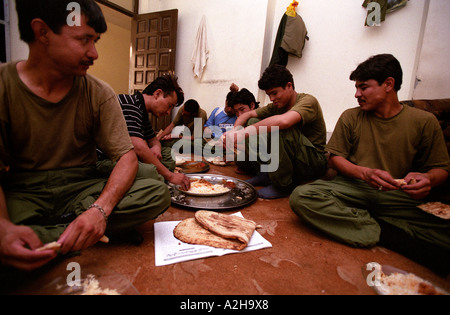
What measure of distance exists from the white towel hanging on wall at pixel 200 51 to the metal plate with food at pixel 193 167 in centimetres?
292

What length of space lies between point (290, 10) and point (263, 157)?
3.06m

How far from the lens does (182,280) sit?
1103 millimetres

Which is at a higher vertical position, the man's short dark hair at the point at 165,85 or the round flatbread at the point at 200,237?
the man's short dark hair at the point at 165,85

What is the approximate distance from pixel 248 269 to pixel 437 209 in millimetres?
1233

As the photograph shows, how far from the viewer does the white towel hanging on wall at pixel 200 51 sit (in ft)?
16.9

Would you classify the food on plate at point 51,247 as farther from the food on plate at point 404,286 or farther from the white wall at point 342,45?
the white wall at point 342,45

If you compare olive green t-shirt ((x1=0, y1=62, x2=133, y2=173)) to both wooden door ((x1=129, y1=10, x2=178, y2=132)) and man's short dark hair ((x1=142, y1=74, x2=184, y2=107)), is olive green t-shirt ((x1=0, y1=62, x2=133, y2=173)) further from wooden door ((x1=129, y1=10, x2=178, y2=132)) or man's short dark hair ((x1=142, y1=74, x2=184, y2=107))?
wooden door ((x1=129, y1=10, x2=178, y2=132))

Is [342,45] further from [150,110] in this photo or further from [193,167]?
[150,110]

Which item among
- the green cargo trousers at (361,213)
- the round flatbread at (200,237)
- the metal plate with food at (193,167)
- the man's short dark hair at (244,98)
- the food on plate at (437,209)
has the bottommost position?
the round flatbread at (200,237)

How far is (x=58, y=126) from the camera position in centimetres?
119

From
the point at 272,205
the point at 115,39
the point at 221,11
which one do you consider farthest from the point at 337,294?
the point at 115,39

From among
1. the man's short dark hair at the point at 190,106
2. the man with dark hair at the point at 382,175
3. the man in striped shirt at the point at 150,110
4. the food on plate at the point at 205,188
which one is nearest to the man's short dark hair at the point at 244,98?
the man's short dark hair at the point at 190,106

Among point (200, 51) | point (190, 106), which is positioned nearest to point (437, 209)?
point (190, 106)

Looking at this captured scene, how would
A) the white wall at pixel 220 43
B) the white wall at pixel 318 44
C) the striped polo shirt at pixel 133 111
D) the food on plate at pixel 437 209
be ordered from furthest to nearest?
the white wall at pixel 220 43, the white wall at pixel 318 44, the striped polo shirt at pixel 133 111, the food on plate at pixel 437 209
